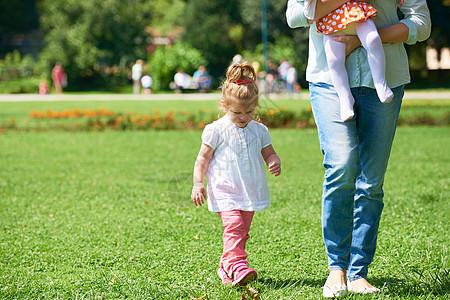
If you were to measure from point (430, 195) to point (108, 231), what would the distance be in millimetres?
3245

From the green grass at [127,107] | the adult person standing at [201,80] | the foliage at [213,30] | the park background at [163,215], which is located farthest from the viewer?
the foliage at [213,30]

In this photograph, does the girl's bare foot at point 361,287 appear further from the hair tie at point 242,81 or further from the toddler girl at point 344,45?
the hair tie at point 242,81

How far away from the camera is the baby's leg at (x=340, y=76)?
2932 mm

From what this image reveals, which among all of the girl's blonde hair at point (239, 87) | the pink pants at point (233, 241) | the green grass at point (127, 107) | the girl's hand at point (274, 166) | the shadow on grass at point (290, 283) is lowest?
the green grass at point (127, 107)

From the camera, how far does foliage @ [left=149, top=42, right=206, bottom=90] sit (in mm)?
34156

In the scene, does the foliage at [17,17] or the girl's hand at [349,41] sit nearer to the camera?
the girl's hand at [349,41]

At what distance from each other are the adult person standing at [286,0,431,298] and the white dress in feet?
1.25

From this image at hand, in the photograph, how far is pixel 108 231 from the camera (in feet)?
16.1

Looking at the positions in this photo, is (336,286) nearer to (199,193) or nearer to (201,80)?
(199,193)

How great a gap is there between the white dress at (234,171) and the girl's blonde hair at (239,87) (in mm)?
139

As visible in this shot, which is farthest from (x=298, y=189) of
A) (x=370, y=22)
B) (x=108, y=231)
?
(x=370, y=22)

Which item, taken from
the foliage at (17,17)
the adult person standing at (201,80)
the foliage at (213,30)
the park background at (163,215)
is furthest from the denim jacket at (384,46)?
the foliage at (17,17)

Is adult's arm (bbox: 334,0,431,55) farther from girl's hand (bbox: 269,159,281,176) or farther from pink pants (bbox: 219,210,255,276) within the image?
pink pants (bbox: 219,210,255,276)

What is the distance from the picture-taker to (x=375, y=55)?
114 inches
